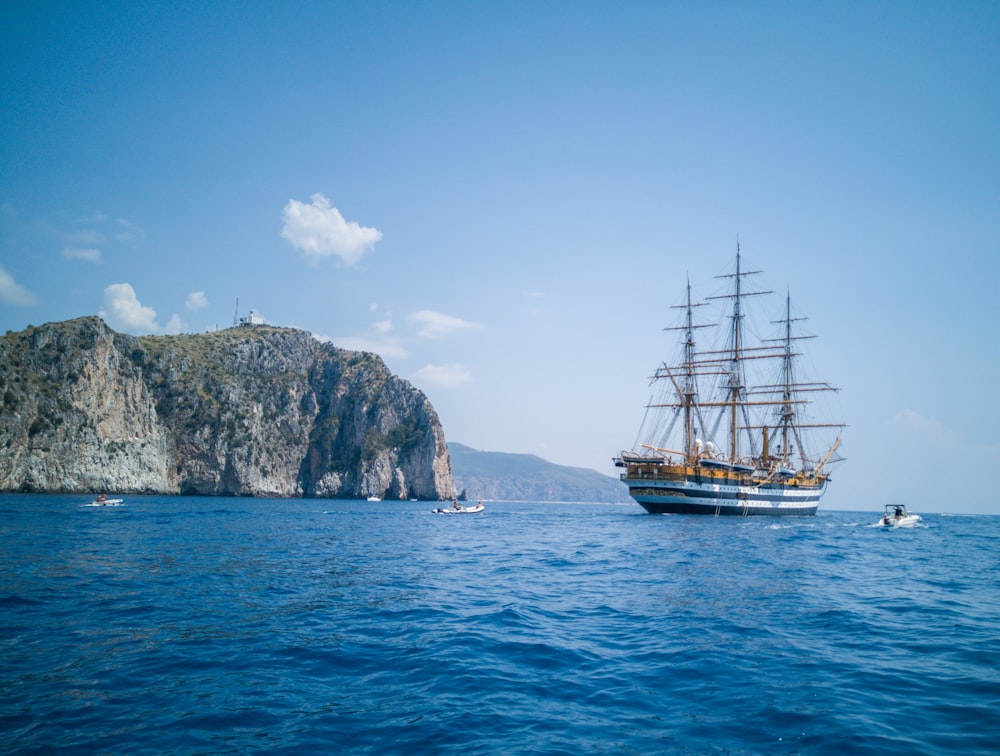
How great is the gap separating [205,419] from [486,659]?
164397 millimetres

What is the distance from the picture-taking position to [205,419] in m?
155

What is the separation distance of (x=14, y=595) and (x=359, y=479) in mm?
171267

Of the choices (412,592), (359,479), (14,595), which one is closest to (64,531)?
(14,595)

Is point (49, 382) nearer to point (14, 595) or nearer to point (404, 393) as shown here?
point (404, 393)

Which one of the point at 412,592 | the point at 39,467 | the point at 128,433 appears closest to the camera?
the point at 412,592

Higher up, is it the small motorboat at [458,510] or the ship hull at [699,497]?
the ship hull at [699,497]

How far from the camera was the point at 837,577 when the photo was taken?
24609 millimetres

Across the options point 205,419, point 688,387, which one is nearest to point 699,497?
point 688,387

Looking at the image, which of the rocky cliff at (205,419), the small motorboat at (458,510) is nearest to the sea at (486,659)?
the small motorboat at (458,510)

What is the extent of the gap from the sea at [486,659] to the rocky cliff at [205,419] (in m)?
107

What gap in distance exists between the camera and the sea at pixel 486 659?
841cm

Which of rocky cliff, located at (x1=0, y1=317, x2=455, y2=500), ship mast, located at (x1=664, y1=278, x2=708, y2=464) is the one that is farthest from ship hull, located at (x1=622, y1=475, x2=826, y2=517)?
rocky cliff, located at (x1=0, y1=317, x2=455, y2=500)

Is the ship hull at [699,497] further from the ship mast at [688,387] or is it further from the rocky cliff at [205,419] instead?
the rocky cliff at [205,419]

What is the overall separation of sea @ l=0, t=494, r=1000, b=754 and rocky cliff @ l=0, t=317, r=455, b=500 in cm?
10712
